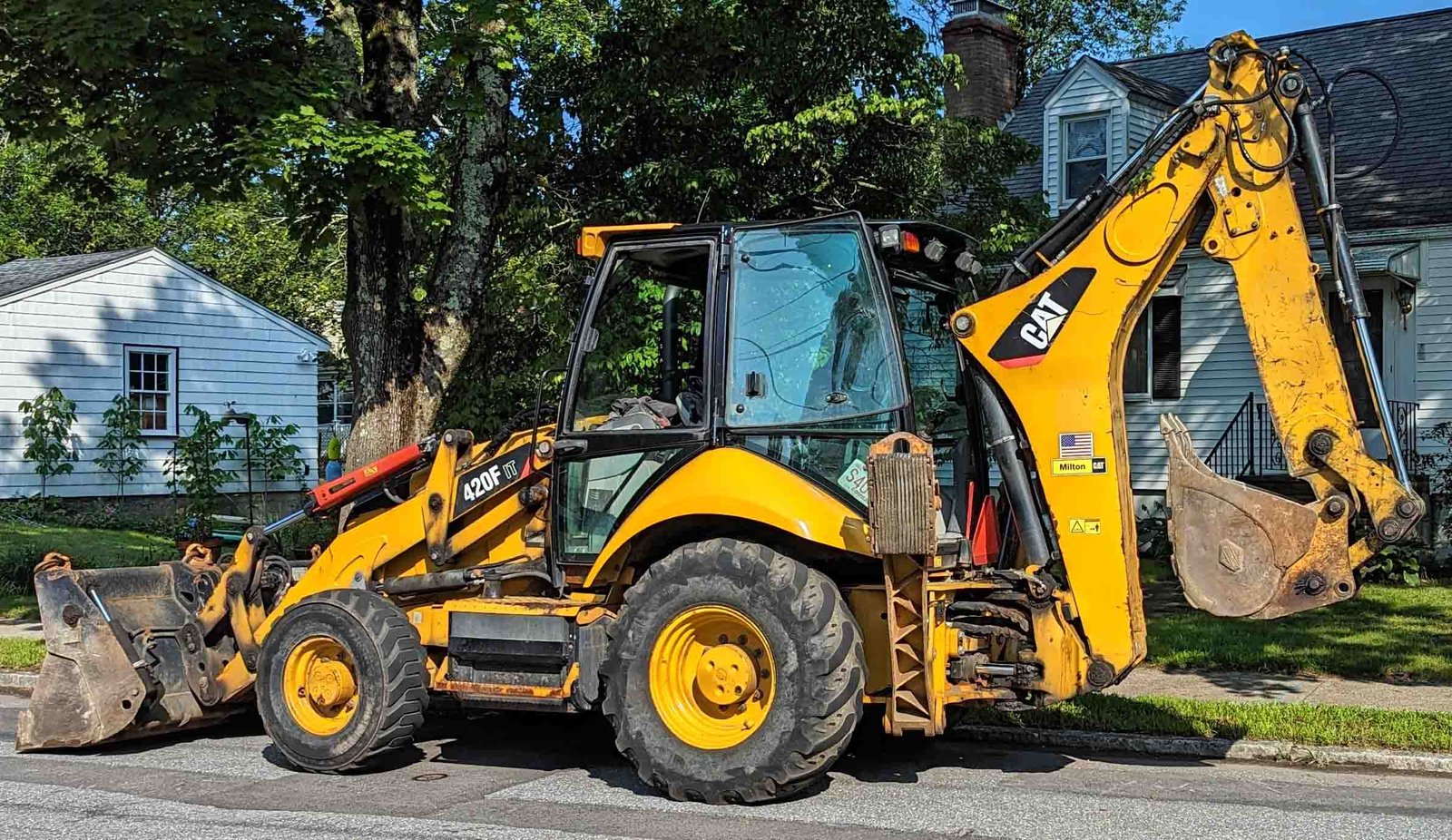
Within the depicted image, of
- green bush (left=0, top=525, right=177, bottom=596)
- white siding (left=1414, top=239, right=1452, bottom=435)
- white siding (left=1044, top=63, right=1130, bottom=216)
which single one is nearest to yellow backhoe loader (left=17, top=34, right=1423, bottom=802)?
green bush (left=0, top=525, right=177, bottom=596)

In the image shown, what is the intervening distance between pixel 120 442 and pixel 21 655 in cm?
1297

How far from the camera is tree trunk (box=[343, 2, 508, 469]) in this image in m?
12.2

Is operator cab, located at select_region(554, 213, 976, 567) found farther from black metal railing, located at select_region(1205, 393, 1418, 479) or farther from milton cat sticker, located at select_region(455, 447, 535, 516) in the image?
black metal railing, located at select_region(1205, 393, 1418, 479)

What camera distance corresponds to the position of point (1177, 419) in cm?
695

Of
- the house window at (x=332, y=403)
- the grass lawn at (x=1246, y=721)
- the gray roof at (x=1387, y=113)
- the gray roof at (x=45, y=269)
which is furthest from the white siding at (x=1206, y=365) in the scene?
the house window at (x=332, y=403)

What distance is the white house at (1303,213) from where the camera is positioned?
19.2 meters

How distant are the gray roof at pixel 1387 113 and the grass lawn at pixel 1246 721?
40.7 ft

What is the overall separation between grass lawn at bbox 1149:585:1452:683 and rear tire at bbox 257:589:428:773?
6.01 metres

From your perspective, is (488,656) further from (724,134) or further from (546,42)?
(546,42)

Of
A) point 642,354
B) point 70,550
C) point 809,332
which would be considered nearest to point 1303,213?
point 642,354

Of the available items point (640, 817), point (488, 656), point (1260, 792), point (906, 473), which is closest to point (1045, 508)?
point (906, 473)

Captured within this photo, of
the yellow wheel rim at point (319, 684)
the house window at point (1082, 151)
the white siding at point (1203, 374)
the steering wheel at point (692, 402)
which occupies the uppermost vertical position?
the house window at point (1082, 151)

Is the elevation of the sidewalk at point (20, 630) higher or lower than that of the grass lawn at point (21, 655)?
higher

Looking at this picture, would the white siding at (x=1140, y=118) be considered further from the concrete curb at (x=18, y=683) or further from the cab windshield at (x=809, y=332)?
the concrete curb at (x=18, y=683)
